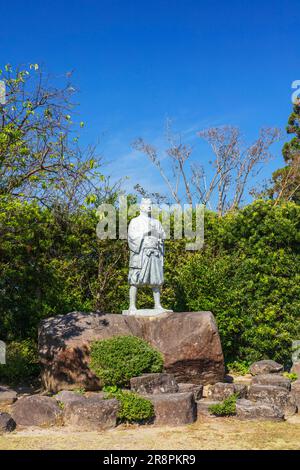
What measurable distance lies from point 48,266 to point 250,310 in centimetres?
493

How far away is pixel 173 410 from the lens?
24.1ft

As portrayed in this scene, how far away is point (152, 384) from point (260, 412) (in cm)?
181

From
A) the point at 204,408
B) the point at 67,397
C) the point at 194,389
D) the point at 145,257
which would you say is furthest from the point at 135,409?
the point at 145,257

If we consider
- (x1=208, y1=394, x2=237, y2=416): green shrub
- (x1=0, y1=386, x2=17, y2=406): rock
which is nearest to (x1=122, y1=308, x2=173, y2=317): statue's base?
(x1=208, y1=394, x2=237, y2=416): green shrub

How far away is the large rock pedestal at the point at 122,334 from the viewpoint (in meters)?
8.98

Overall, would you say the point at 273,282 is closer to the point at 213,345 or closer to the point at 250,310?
the point at 250,310

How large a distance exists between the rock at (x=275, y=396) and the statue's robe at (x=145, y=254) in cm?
309

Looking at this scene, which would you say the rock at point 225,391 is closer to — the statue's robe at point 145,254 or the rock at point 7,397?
the statue's robe at point 145,254

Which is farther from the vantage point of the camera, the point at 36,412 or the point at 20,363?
the point at 20,363

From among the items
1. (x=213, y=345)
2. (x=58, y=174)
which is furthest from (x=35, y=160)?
(x=213, y=345)

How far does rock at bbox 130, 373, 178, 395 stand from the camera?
821 cm

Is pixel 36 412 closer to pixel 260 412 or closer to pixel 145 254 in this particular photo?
pixel 260 412

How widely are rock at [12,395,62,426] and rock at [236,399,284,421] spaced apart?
109 inches
